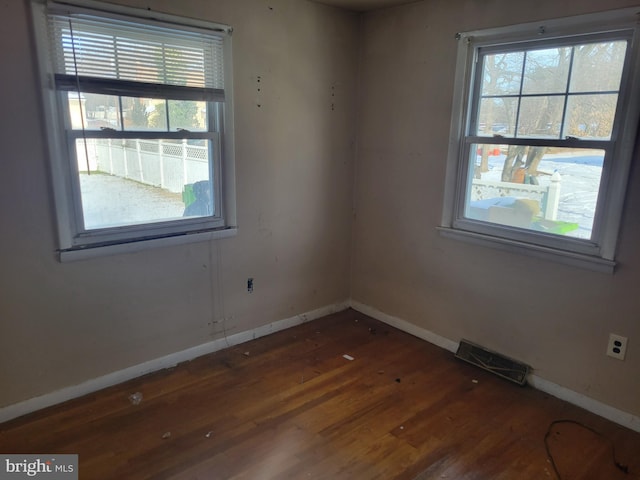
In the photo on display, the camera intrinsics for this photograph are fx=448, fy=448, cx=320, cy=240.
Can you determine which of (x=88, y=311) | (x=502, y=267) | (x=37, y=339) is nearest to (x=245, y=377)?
(x=88, y=311)

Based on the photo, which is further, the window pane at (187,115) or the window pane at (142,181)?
the window pane at (187,115)

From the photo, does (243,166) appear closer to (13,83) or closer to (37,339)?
(13,83)

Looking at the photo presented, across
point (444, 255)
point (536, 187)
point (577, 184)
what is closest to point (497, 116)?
point (536, 187)

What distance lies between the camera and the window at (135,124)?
Result: 226 cm

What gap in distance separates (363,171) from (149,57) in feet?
5.88

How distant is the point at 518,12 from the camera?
256 centimetres

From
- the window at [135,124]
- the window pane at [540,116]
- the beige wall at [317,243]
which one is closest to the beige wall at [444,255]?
the beige wall at [317,243]

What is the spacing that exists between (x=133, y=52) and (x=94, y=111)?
15.2 inches

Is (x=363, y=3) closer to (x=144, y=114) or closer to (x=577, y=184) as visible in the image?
(x=144, y=114)

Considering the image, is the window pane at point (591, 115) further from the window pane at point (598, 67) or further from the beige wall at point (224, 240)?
the beige wall at point (224, 240)

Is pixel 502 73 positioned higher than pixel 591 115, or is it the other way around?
pixel 502 73

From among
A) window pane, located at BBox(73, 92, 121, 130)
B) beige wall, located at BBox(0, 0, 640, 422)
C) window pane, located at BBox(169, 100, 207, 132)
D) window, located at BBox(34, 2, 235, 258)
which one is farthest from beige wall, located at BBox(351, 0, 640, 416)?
window pane, located at BBox(73, 92, 121, 130)

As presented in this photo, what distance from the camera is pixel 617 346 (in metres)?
2.42

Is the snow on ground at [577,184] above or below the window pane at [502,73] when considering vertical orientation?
below
